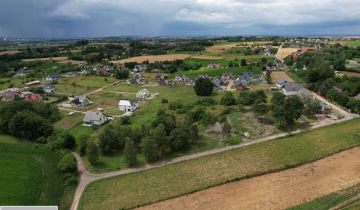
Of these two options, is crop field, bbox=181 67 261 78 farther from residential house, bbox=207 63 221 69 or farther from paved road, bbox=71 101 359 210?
paved road, bbox=71 101 359 210

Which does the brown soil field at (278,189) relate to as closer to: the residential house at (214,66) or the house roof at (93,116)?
the house roof at (93,116)

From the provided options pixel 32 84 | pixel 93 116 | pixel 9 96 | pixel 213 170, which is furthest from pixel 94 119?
pixel 32 84

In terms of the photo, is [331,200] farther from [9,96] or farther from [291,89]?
[9,96]

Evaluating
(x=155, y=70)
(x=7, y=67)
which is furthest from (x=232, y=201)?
(x=7, y=67)

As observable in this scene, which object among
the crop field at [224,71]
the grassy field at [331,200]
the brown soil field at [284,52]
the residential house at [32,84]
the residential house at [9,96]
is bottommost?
the grassy field at [331,200]

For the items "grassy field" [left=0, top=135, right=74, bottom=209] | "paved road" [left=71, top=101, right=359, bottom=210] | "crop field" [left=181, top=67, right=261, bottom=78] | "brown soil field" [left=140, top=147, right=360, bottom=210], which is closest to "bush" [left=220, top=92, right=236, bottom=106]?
"paved road" [left=71, top=101, right=359, bottom=210]

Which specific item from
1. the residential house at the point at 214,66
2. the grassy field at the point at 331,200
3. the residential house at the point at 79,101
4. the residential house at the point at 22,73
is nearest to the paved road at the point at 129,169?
the grassy field at the point at 331,200
